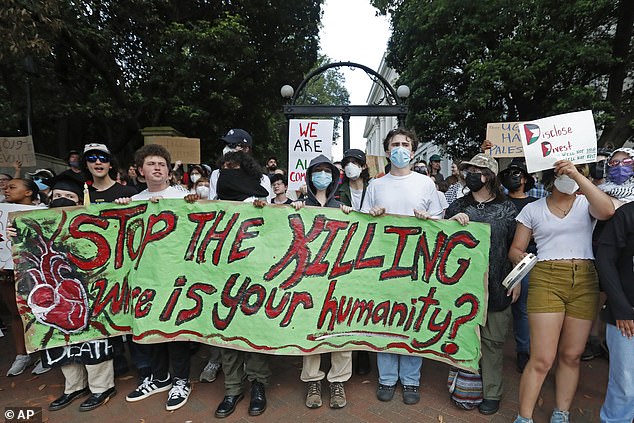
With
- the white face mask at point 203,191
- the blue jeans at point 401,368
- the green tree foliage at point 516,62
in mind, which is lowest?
the blue jeans at point 401,368

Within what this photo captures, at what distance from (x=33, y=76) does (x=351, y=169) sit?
9.73 meters

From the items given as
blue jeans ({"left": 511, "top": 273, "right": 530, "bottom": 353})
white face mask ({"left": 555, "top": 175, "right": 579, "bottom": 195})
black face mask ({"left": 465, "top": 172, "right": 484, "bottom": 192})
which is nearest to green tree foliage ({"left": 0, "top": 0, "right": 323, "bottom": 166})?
black face mask ({"left": 465, "top": 172, "right": 484, "bottom": 192})

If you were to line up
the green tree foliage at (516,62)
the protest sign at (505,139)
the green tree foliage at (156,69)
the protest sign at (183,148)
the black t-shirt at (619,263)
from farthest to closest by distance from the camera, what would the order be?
the green tree foliage at (156,69), the green tree foliage at (516,62), the protest sign at (183,148), the protest sign at (505,139), the black t-shirt at (619,263)

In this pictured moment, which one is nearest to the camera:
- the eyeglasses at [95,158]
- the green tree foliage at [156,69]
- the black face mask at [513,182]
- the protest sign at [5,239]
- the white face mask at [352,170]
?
the eyeglasses at [95,158]

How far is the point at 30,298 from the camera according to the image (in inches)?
114

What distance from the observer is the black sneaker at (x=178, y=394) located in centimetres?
294

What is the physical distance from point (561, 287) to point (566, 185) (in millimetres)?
666

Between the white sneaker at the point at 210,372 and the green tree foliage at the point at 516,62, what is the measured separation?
9.71m

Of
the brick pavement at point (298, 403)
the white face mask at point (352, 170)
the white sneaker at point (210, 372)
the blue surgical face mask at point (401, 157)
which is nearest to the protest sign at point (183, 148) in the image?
the white face mask at point (352, 170)

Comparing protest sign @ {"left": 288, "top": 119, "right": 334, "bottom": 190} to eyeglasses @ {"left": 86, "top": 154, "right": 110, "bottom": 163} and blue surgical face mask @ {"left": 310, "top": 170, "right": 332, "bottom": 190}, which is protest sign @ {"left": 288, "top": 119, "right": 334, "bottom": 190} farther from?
eyeglasses @ {"left": 86, "top": 154, "right": 110, "bottom": 163}

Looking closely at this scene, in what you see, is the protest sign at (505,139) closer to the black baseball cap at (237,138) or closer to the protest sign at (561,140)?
the protest sign at (561,140)

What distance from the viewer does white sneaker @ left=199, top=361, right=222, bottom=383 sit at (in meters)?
3.34

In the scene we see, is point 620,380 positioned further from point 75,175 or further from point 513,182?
point 75,175

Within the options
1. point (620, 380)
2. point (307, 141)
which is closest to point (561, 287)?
point (620, 380)
